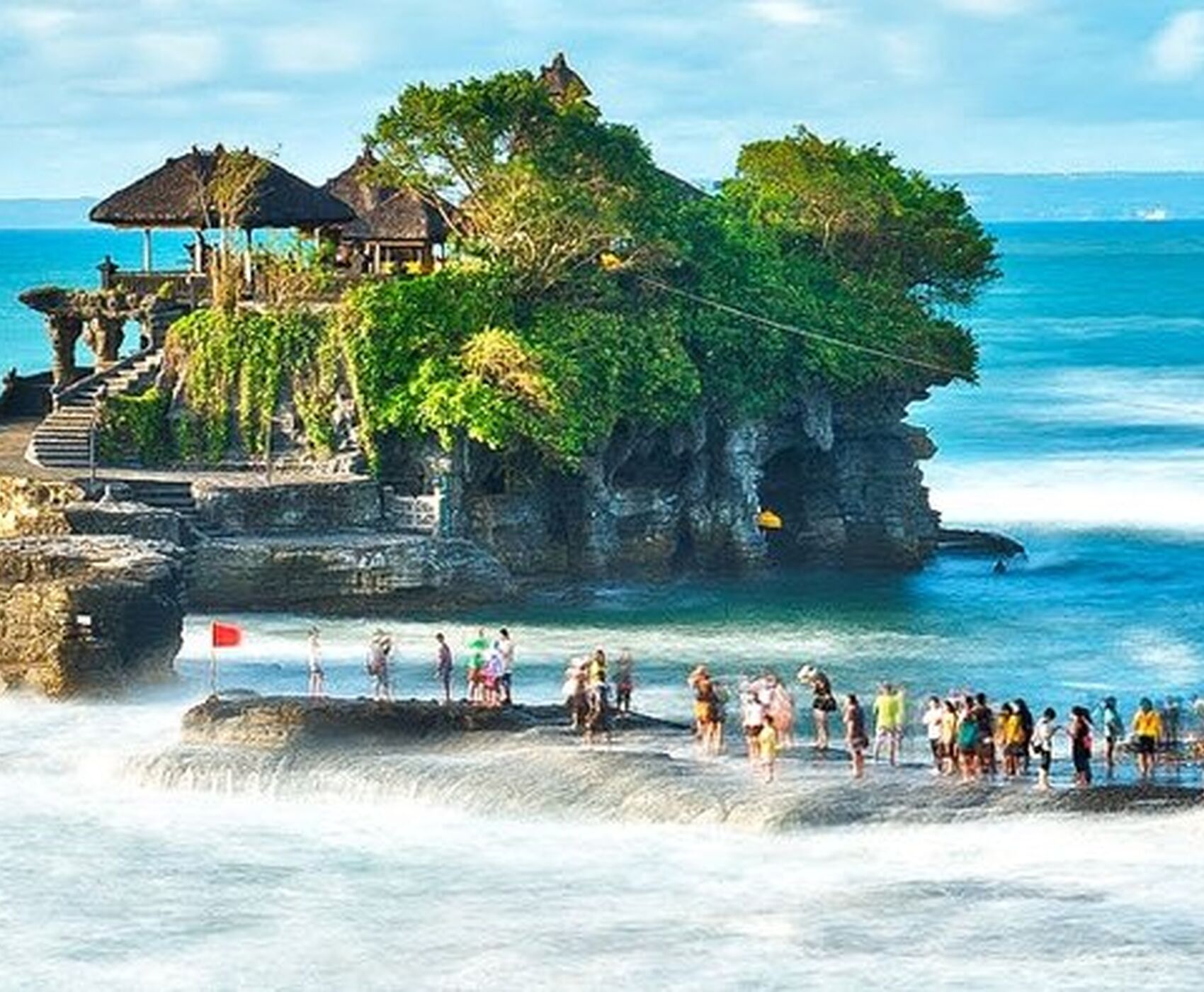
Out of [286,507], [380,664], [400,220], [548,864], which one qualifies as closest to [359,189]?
[400,220]

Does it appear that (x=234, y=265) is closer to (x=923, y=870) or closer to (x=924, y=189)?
(x=924, y=189)

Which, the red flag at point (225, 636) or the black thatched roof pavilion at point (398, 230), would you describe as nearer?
the red flag at point (225, 636)

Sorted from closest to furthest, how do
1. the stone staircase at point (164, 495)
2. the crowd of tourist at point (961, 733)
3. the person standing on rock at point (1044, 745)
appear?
the person standing on rock at point (1044, 745) < the crowd of tourist at point (961, 733) < the stone staircase at point (164, 495)

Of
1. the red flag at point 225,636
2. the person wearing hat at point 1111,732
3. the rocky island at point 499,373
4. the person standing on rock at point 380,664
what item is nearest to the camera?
the person wearing hat at point 1111,732

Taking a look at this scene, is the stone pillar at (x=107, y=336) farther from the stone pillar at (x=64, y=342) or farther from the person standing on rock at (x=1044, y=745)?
the person standing on rock at (x=1044, y=745)

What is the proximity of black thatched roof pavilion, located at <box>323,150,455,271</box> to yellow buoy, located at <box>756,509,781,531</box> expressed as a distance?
8.74 m

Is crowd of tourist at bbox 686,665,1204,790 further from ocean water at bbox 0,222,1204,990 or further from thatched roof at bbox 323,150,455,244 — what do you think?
thatched roof at bbox 323,150,455,244

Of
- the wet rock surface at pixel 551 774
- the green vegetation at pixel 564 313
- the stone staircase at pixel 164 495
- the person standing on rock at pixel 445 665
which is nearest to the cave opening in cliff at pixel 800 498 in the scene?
the green vegetation at pixel 564 313

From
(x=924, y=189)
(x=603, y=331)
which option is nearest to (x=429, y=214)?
(x=603, y=331)

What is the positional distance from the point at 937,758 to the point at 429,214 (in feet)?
87.8

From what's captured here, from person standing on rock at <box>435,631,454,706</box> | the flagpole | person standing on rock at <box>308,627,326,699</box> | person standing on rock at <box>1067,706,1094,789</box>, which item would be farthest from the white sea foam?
person standing on rock at <box>1067,706,1094,789</box>

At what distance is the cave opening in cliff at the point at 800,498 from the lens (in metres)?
62.6

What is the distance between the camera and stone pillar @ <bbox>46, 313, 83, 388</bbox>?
201 feet

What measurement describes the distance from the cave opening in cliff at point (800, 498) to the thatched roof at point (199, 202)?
11.3 m
